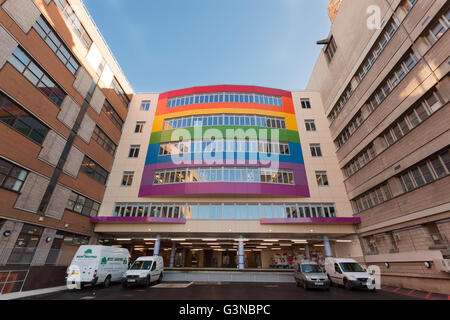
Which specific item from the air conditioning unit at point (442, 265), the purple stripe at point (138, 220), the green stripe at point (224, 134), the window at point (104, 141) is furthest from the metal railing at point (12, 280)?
the air conditioning unit at point (442, 265)

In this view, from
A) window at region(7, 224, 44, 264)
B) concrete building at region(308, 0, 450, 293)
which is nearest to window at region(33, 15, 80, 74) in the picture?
window at region(7, 224, 44, 264)

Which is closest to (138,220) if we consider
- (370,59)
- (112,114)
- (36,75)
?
(112,114)

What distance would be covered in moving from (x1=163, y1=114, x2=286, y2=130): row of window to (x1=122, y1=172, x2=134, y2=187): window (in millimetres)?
8086

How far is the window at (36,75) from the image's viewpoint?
15656 millimetres

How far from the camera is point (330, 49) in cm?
2855

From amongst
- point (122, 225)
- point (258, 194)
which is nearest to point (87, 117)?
point (122, 225)

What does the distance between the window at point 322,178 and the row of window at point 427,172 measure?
8.48 metres

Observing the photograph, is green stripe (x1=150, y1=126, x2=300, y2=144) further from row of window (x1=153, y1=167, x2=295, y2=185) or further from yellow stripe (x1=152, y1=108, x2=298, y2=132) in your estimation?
row of window (x1=153, y1=167, x2=295, y2=185)

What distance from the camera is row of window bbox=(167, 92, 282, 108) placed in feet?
100

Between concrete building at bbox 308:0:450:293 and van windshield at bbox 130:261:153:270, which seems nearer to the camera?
concrete building at bbox 308:0:450:293

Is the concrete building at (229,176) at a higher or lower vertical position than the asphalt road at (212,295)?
higher

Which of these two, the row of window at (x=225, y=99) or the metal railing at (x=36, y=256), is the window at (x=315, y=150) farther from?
the metal railing at (x=36, y=256)

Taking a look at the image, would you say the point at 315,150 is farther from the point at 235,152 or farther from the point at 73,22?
the point at 73,22
